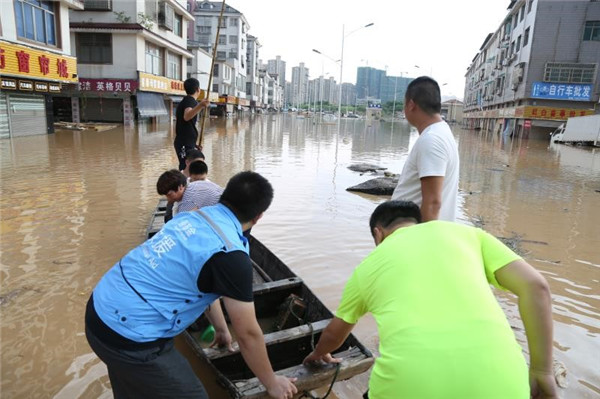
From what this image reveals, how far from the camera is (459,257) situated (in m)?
1.55

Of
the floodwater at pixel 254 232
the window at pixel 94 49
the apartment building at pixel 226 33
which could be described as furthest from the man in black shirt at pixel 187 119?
the apartment building at pixel 226 33

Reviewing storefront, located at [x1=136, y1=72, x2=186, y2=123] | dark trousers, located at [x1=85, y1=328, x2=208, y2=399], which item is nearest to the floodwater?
dark trousers, located at [x1=85, y1=328, x2=208, y2=399]

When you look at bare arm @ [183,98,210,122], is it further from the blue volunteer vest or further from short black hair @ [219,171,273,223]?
the blue volunteer vest

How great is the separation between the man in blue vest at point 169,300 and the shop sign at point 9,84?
16.8 m

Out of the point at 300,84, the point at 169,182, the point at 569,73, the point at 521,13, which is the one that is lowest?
the point at 169,182

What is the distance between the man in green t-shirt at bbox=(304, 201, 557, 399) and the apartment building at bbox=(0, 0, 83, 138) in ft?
56.7

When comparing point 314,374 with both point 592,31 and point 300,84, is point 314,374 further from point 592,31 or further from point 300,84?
point 300,84

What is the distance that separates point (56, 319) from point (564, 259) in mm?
6812

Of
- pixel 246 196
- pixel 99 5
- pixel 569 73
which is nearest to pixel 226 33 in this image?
pixel 99 5

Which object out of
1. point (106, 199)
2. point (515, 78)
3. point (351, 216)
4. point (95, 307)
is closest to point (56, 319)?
point (95, 307)

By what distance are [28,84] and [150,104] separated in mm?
11396

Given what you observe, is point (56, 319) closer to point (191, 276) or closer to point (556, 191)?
point (191, 276)

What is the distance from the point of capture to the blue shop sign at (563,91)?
105ft

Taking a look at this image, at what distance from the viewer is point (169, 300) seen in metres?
1.89
